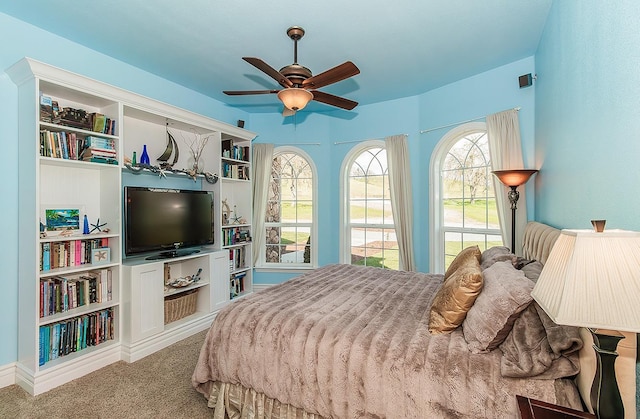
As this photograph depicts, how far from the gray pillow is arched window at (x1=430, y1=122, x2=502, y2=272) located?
7.67 feet

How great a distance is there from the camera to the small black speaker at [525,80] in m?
3.15

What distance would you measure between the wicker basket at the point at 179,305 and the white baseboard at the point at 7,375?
1165 millimetres

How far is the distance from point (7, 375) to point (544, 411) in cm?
360

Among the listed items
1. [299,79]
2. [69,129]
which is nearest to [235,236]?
[69,129]

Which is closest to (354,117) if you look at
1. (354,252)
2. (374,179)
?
(374,179)

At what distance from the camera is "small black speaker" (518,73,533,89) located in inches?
124

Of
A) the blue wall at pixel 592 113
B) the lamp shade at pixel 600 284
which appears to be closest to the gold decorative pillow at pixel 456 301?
the blue wall at pixel 592 113

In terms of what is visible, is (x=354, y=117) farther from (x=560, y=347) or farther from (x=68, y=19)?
(x=560, y=347)

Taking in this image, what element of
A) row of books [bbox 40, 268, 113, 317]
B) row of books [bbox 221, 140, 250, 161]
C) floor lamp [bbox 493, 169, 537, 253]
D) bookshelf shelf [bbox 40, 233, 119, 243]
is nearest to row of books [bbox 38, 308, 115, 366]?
row of books [bbox 40, 268, 113, 317]

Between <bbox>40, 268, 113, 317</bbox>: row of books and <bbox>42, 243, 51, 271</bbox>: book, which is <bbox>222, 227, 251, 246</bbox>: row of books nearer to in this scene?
<bbox>40, 268, 113, 317</bbox>: row of books

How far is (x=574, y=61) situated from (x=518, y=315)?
5.33 ft

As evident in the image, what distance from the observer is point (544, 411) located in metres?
1.16

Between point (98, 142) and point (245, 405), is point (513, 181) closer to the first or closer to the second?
point (245, 405)

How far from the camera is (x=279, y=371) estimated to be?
1.79 metres
